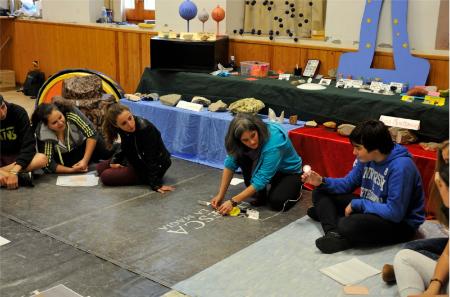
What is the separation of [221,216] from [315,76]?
6.40 ft

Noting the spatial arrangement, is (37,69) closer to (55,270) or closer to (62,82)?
(62,82)

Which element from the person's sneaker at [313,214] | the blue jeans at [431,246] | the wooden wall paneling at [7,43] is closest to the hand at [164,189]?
the person's sneaker at [313,214]

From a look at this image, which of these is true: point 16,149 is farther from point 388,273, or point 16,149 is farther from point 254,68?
point 388,273

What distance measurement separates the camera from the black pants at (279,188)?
3.35 meters

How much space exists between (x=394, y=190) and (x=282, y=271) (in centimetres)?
66

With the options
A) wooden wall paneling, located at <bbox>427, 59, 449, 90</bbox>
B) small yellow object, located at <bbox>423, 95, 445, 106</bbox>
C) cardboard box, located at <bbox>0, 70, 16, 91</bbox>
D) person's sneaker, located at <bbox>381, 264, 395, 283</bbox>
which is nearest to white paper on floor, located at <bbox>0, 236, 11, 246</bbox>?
person's sneaker, located at <bbox>381, 264, 395, 283</bbox>

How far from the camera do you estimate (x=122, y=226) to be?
10.2ft

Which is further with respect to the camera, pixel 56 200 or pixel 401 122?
pixel 401 122

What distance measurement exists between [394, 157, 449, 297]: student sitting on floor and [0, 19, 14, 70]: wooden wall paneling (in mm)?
6959

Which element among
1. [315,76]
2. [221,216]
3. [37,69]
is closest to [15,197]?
[221,216]

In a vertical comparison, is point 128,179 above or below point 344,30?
below

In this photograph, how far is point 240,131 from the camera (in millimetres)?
3109

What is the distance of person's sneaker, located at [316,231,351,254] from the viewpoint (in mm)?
2764

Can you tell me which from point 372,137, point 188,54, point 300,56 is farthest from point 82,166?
point 372,137
